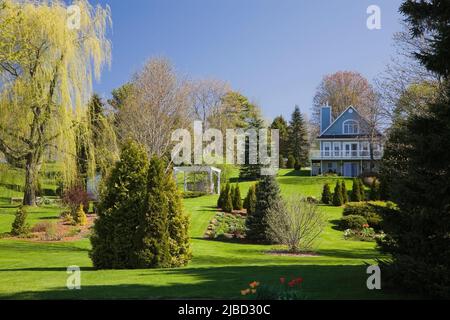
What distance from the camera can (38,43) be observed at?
18.0 meters

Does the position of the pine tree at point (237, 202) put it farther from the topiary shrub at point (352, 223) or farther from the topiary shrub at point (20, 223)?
the topiary shrub at point (20, 223)

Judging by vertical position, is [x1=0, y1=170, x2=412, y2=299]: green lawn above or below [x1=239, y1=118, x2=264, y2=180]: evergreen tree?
below

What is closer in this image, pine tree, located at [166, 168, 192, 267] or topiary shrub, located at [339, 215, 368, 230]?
pine tree, located at [166, 168, 192, 267]

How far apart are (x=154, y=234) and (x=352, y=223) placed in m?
17.6

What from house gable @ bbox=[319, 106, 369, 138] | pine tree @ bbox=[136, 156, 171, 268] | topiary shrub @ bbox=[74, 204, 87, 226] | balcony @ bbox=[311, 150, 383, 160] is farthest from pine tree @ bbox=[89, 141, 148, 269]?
balcony @ bbox=[311, 150, 383, 160]

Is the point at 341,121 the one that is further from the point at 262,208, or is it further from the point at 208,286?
the point at 208,286

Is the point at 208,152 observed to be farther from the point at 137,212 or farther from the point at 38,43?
the point at 137,212

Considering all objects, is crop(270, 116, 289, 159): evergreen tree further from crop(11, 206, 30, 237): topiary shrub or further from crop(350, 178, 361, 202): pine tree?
crop(11, 206, 30, 237): topiary shrub

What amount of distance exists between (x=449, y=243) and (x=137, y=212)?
7.34 metres

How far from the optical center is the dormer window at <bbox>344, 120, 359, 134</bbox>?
51.2 m

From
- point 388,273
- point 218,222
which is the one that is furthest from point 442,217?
point 218,222

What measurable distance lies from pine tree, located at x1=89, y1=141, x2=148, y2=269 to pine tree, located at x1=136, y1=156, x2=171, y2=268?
17 cm

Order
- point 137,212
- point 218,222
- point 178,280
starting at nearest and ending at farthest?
1. point 178,280
2. point 137,212
3. point 218,222
